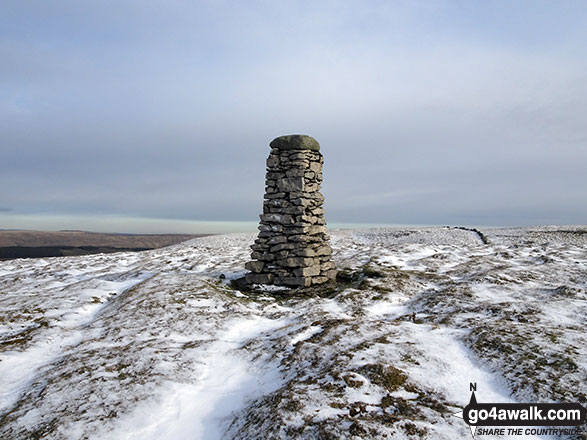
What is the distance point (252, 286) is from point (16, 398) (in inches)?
345

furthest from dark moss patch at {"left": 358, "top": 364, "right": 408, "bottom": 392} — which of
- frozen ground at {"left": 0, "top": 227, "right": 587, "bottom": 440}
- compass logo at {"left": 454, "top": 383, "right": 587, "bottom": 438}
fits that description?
compass logo at {"left": 454, "top": 383, "right": 587, "bottom": 438}

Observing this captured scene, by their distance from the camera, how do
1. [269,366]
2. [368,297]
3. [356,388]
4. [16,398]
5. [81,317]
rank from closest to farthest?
[356,388], [16,398], [269,366], [81,317], [368,297]

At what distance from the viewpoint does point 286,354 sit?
826 centimetres

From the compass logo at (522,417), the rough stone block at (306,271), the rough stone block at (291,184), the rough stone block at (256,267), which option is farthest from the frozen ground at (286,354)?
the rough stone block at (291,184)

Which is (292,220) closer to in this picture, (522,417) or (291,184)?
(291,184)

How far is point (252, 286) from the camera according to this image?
50.2 ft

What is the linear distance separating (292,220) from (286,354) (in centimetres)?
735

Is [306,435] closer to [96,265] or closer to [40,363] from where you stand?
[40,363]

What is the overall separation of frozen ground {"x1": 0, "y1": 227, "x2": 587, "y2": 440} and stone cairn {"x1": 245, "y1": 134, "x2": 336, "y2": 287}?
1146 mm

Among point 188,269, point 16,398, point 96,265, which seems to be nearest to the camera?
point 16,398

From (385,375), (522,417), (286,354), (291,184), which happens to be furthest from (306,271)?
(522,417)

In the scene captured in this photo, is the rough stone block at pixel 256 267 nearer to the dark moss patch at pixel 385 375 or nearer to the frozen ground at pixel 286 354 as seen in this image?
the frozen ground at pixel 286 354

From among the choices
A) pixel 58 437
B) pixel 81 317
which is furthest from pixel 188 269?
pixel 58 437

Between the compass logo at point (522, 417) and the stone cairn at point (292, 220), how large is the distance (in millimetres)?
9444
